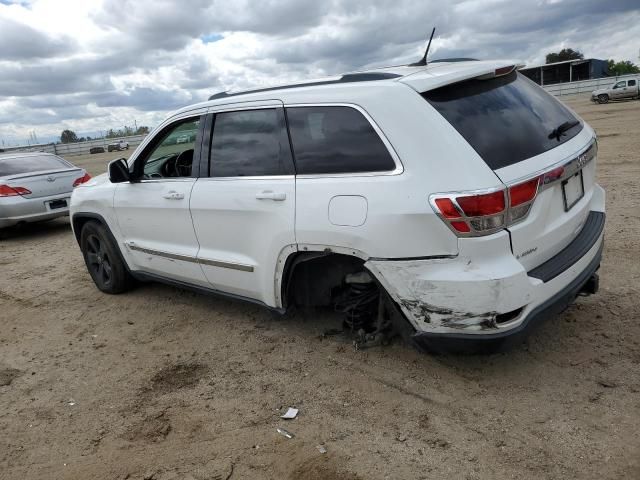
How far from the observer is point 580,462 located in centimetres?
251

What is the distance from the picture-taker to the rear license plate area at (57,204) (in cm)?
895

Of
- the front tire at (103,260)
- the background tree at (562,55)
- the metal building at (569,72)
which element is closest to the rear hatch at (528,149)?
the front tire at (103,260)

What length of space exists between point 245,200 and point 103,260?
8.35 ft

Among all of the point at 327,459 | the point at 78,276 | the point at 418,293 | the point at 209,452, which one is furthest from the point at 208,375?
the point at 78,276

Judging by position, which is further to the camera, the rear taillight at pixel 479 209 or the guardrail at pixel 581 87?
the guardrail at pixel 581 87

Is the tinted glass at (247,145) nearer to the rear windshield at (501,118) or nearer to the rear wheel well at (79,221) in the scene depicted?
the rear windshield at (501,118)

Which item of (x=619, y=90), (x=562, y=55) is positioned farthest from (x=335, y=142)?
(x=562, y=55)

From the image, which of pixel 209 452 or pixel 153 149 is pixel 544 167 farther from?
pixel 153 149

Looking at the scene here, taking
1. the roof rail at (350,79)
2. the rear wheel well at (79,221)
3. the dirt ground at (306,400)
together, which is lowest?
the dirt ground at (306,400)

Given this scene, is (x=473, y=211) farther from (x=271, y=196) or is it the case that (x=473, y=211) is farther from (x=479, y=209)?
(x=271, y=196)

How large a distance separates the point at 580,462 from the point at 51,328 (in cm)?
431

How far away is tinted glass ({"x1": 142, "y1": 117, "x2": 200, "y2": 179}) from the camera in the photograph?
169 inches

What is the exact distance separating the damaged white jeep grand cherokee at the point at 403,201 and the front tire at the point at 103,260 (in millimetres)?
1328

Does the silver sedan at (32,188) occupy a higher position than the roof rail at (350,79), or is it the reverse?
the roof rail at (350,79)
